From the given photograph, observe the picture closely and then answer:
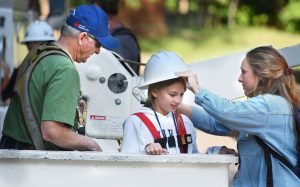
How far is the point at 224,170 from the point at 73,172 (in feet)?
2.26

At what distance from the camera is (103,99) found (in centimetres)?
570

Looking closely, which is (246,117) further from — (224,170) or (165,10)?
(165,10)

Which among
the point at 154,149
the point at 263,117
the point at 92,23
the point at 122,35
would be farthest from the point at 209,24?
the point at 154,149

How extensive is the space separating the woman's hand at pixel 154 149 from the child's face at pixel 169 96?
0.42 metres

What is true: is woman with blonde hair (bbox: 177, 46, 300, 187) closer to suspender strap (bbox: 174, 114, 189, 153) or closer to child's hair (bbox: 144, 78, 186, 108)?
child's hair (bbox: 144, 78, 186, 108)

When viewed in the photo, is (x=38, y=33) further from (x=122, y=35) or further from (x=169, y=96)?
(x=169, y=96)

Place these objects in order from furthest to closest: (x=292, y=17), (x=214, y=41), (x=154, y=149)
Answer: (x=292, y=17) → (x=214, y=41) → (x=154, y=149)

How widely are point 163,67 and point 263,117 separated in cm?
59

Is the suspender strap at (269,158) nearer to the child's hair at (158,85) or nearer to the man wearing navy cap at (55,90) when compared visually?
the child's hair at (158,85)

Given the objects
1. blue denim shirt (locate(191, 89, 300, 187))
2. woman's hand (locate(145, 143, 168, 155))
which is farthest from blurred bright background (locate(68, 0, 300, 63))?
woman's hand (locate(145, 143, 168, 155))

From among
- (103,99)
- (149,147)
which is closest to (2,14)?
(103,99)

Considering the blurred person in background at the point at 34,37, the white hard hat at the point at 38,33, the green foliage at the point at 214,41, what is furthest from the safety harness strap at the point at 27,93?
the green foliage at the point at 214,41

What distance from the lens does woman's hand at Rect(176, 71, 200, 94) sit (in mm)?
4398

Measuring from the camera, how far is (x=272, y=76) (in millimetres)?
4465
